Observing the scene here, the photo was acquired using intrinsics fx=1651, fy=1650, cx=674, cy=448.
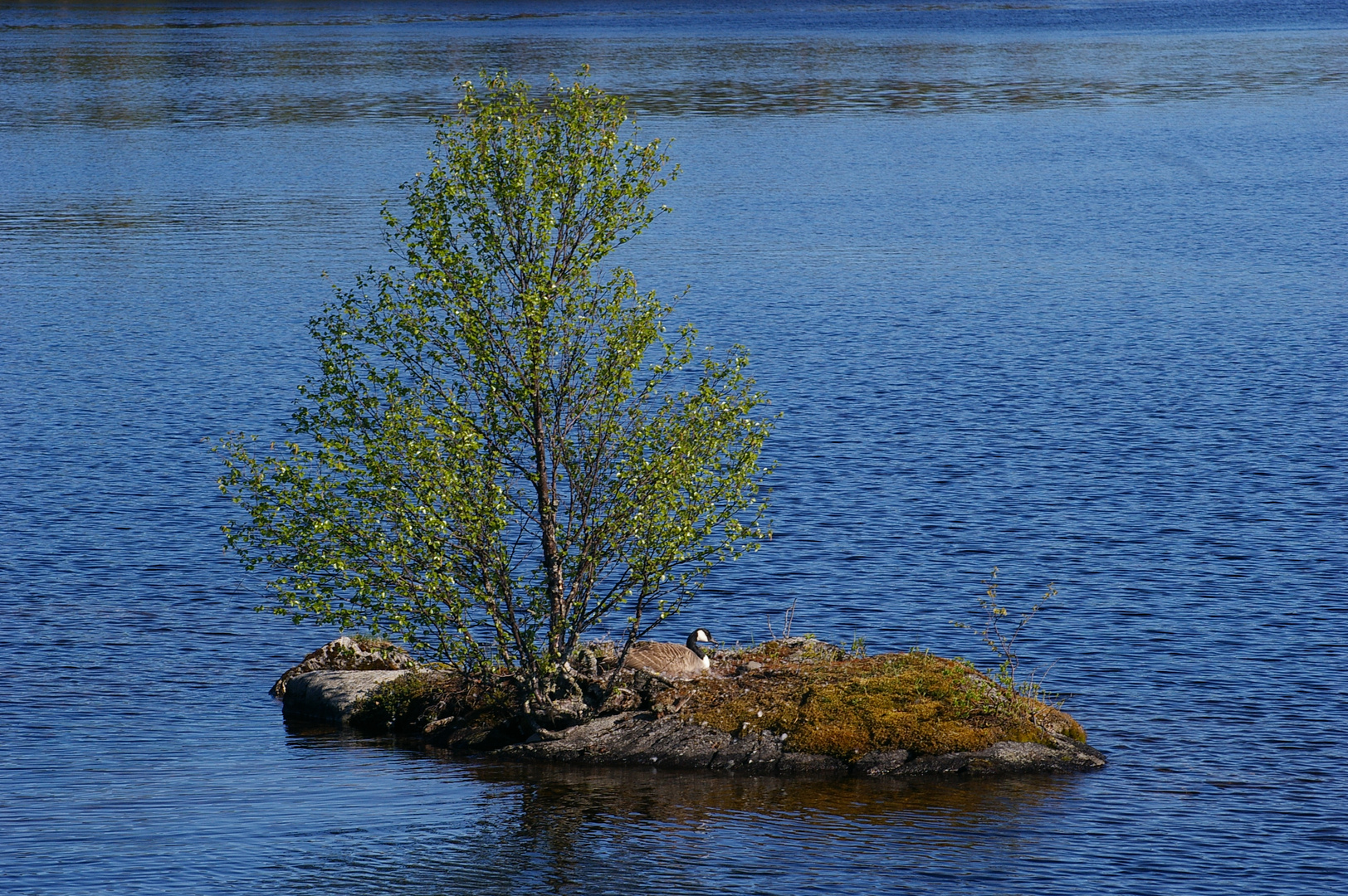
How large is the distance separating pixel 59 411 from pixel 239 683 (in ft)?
87.7

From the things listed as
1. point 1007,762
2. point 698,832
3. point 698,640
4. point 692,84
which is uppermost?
point 692,84

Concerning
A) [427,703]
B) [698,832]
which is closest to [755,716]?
[698,832]

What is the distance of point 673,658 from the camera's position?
33656mm

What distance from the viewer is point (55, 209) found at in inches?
3986

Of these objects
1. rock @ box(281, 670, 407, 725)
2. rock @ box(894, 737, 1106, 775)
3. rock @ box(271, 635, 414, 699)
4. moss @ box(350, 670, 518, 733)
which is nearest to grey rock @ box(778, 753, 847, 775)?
rock @ box(894, 737, 1106, 775)

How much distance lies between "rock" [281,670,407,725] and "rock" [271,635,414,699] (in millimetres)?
855

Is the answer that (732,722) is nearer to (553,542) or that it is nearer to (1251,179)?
(553,542)

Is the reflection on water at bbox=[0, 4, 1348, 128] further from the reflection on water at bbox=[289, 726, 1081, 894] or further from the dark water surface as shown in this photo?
the reflection on water at bbox=[289, 726, 1081, 894]

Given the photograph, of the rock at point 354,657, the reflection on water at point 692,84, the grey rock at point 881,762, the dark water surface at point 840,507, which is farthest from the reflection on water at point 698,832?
the reflection on water at point 692,84

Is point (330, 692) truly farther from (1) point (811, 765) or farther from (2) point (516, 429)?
(1) point (811, 765)

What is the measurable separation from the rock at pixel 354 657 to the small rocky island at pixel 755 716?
1.31 m

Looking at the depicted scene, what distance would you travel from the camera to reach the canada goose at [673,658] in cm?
3294

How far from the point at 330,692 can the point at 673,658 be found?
7160 millimetres

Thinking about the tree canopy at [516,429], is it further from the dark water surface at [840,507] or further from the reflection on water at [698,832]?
the dark water surface at [840,507]
